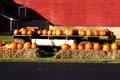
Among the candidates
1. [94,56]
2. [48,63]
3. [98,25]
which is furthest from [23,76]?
[98,25]

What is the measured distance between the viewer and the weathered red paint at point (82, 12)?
2501 inches

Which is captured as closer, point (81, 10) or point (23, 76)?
point (23, 76)

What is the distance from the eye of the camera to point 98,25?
63.0 meters

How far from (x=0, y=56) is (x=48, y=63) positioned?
4171mm

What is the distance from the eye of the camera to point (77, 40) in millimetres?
38531

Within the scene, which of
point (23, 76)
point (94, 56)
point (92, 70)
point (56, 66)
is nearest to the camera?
point (23, 76)

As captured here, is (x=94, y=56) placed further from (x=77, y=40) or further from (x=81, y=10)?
(x=81, y=10)

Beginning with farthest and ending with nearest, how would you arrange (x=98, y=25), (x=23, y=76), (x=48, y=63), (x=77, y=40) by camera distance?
(x=98, y=25) → (x=77, y=40) → (x=48, y=63) → (x=23, y=76)

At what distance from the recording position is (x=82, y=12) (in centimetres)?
6394

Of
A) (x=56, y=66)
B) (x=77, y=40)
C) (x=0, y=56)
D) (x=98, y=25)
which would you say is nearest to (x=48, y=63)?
(x=56, y=66)

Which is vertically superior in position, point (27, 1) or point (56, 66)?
point (27, 1)

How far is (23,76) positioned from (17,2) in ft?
144

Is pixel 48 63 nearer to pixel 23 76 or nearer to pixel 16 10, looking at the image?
pixel 23 76

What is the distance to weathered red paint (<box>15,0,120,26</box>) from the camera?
63531mm
